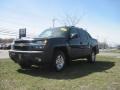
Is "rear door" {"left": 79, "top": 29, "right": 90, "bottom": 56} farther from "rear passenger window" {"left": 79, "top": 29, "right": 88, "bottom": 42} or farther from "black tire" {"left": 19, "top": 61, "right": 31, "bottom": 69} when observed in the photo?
"black tire" {"left": 19, "top": 61, "right": 31, "bottom": 69}

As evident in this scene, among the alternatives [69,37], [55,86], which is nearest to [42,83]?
[55,86]

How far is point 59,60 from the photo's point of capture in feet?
27.7

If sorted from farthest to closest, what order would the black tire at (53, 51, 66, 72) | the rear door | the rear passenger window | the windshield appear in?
the rear passenger window
the rear door
the windshield
the black tire at (53, 51, 66, 72)

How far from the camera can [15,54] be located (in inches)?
322

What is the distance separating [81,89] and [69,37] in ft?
12.5

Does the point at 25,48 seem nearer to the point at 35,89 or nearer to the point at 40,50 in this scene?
the point at 40,50

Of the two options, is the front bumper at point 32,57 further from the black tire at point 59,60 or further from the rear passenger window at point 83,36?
the rear passenger window at point 83,36

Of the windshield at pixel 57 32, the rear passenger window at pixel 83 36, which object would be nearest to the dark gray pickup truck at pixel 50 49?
the windshield at pixel 57 32

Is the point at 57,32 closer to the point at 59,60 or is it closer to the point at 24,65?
the point at 59,60

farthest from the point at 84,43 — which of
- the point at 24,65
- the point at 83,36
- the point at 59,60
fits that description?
the point at 24,65

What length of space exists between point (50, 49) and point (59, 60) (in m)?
0.85

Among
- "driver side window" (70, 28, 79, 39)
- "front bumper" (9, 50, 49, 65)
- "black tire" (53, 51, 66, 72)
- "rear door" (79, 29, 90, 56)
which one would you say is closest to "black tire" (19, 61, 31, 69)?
"front bumper" (9, 50, 49, 65)

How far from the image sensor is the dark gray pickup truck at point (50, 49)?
25.2 ft

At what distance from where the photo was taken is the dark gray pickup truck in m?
7.68
